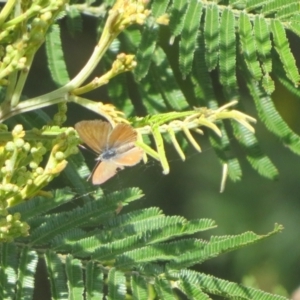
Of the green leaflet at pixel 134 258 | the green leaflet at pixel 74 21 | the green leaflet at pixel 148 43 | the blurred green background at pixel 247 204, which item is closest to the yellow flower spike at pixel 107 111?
the green leaflet at pixel 134 258

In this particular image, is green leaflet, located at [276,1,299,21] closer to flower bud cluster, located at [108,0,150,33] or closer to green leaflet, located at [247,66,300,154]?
green leaflet, located at [247,66,300,154]

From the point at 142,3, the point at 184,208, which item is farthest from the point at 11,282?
the point at 184,208

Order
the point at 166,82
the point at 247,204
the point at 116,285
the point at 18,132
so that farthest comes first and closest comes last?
the point at 247,204, the point at 166,82, the point at 116,285, the point at 18,132

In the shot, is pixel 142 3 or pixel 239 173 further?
pixel 239 173

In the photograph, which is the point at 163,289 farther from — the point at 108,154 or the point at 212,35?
the point at 212,35

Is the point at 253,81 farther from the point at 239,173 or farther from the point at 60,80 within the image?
the point at 60,80

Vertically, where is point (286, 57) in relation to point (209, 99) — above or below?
above

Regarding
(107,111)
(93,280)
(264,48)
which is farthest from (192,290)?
(264,48)
